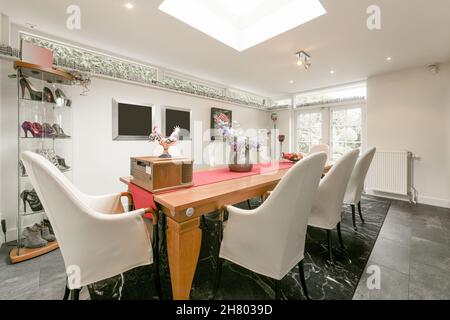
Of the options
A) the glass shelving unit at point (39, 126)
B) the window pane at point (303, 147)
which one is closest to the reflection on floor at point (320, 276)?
the glass shelving unit at point (39, 126)

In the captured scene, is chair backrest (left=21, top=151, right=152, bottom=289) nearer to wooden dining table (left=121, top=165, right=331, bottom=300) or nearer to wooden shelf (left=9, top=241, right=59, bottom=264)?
wooden dining table (left=121, top=165, right=331, bottom=300)

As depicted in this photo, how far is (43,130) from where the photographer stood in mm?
2121

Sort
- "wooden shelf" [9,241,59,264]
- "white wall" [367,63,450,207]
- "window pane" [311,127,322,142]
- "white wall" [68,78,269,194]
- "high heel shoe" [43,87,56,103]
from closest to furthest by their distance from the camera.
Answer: "wooden shelf" [9,241,59,264] < "high heel shoe" [43,87,56,103] < "white wall" [68,78,269,194] < "white wall" [367,63,450,207] < "window pane" [311,127,322,142]

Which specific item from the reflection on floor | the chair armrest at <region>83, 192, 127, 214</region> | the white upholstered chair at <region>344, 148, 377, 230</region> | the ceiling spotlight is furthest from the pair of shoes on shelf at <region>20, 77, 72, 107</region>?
the white upholstered chair at <region>344, 148, 377, 230</region>

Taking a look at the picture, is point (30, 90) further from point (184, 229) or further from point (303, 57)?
point (303, 57)

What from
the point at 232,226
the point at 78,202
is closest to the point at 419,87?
the point at 232,226

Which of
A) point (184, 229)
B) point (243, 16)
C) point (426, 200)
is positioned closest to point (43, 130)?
point (184, 229)

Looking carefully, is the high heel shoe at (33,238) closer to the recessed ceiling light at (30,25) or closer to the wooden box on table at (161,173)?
the wooden box on table at (161,173)

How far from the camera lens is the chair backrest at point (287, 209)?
1.04m

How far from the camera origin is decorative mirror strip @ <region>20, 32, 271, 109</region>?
8.09 ft

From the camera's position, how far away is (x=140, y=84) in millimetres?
3152

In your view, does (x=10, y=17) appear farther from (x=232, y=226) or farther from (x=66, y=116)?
(x=232, y=226)
